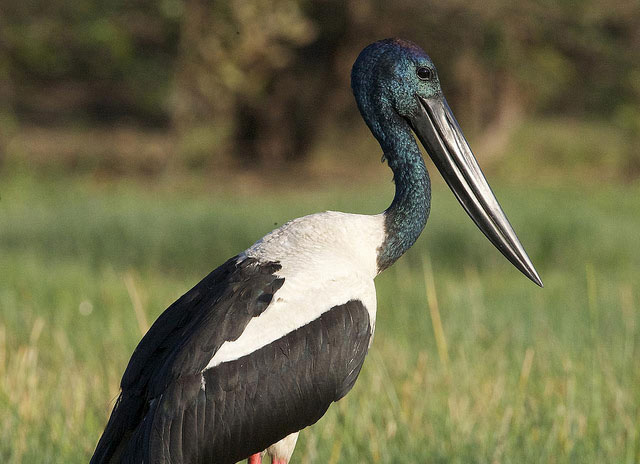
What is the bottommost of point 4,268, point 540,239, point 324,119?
point 540,239

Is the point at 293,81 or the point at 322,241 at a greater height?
the point at 293,81

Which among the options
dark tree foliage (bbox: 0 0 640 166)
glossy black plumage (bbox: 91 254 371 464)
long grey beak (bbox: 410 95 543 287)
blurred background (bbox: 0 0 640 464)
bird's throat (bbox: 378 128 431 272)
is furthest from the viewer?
dark tree foliage (bbox: 0 0 640 166)

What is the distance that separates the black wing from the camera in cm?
288

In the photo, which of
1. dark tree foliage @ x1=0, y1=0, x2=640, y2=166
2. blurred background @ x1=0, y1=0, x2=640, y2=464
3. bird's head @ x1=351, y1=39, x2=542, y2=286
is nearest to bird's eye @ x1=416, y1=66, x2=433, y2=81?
bird's head @ x1=351, y1=39, x2=542, y2=286

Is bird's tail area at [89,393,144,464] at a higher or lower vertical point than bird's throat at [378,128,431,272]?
lower

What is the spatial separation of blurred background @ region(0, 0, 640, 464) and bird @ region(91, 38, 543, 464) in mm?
895

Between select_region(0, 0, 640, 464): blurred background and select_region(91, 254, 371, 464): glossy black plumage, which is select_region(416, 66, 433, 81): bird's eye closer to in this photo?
Result: select_region(91, 254, 371, 464): glossy black plumage

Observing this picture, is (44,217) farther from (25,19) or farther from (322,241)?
(322,241)

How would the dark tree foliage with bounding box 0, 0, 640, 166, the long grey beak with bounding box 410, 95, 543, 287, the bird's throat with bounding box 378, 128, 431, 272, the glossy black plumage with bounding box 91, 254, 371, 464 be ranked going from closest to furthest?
the glossy black plumage with bounding box 91, 254, 371, 464
the bird's throat with bounding box 378, 128, 431, 272
the long grey beak with bounding box 410, 95, 543, 287
the dark tree foliage with bounding box 0, 0, 640, 166

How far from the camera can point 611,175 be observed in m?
22.1

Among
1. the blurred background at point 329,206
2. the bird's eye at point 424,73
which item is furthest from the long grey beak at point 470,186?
the blurred background at point 329,206

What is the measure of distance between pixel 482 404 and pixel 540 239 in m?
6.03

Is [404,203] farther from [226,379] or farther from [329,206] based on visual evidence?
[329,206]

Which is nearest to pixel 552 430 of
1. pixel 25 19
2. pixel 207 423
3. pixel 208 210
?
pixel 207 423
